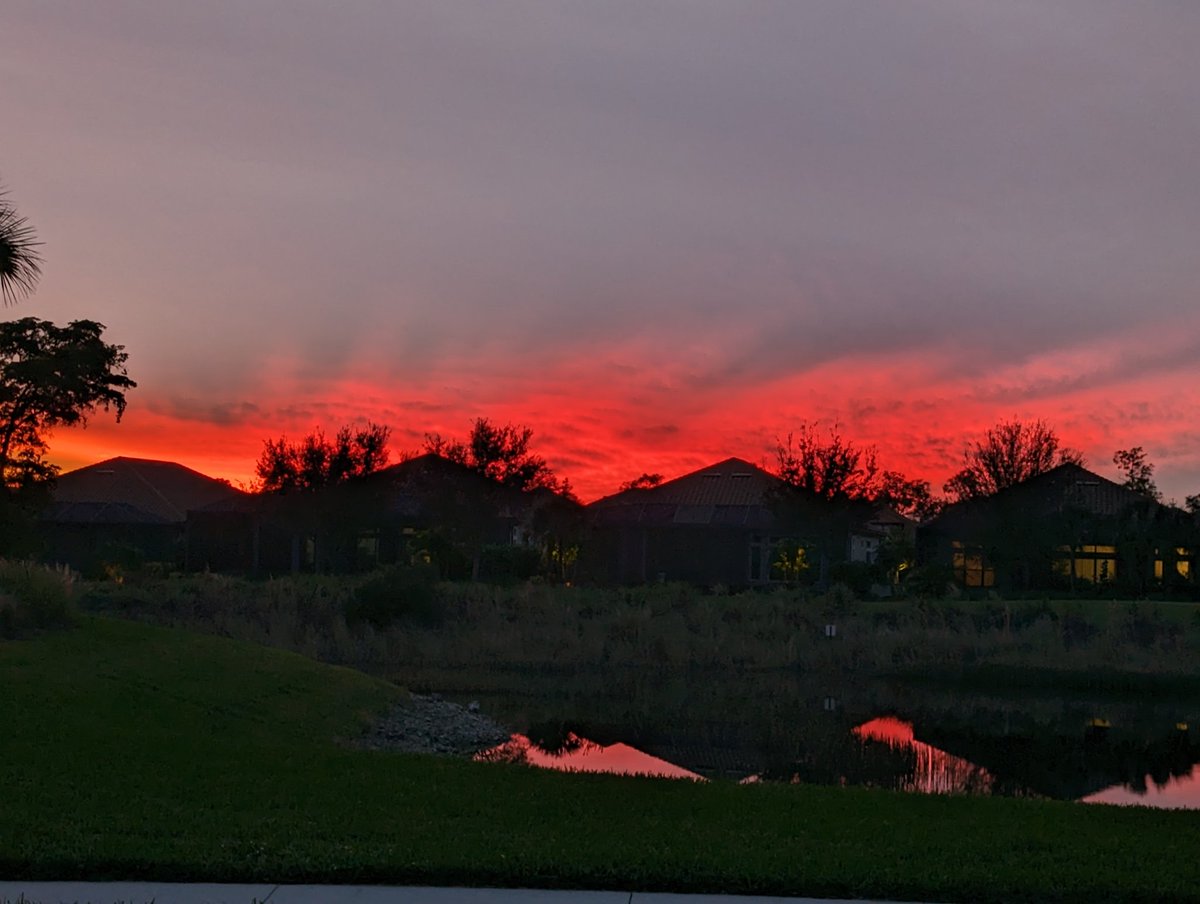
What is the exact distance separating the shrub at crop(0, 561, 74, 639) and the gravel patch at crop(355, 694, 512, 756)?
5.11m

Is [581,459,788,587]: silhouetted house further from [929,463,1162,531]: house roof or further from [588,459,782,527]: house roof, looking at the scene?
[929,463,1162,531]: house roof

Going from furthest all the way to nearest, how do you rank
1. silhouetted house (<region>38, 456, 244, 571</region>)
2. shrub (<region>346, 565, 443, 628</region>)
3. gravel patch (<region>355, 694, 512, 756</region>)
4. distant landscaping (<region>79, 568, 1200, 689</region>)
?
silhouetted house (<region>38, 456, 244, 571</region>), shrub (<region>346, 565, 443, 628</region>), distant landscaping (<region>79, 568, 1200, 689</region>), gravel patch (<region>355, 694, 512, 756</region>)

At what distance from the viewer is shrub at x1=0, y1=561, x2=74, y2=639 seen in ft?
61.8

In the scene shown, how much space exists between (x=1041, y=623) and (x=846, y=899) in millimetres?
28652

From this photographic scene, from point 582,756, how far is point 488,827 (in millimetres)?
10088

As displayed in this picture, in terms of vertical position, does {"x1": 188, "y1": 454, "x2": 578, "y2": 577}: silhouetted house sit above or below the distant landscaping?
above

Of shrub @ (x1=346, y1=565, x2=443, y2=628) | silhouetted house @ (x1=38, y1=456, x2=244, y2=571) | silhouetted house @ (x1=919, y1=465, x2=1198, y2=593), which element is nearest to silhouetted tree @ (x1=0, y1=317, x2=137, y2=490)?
silhouetted house @ (x1=38, y1=456, x2=244, y2=571)

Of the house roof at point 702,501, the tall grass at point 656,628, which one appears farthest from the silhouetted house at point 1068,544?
the tall grass at point 656,628

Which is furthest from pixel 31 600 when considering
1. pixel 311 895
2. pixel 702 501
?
pixel 702 501

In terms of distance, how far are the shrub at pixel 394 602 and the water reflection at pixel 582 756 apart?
532 inches

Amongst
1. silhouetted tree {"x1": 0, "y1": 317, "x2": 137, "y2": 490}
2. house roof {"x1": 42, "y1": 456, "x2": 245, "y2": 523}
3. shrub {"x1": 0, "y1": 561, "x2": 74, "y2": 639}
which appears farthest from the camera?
house roof {"x1": 42, "y1": 456, "x2": 245, "y2": 523}

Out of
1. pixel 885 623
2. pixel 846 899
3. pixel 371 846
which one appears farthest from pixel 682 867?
pixel 885 623

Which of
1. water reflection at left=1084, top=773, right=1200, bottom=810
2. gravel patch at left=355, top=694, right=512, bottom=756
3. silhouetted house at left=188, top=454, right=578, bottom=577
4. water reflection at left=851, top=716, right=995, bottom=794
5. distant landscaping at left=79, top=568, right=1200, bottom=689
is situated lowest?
water reflection at left=1084, top=773, right=1200, bottom=810

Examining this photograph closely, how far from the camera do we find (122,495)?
7100cm
